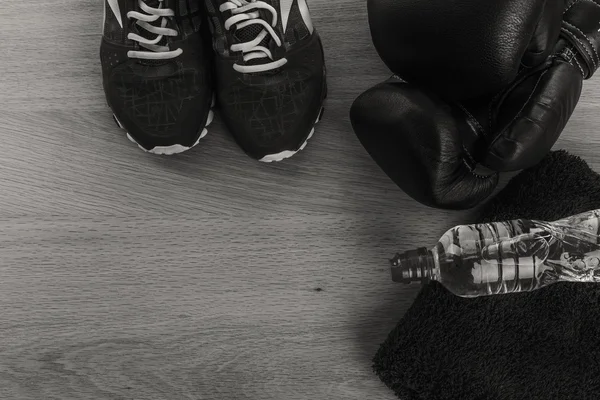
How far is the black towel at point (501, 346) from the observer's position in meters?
0.69

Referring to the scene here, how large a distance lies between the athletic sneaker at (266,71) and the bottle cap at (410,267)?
0.21 metres

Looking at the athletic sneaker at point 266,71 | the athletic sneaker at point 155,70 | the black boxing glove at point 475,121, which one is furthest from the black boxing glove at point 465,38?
the athletic sneaker at point 155,70

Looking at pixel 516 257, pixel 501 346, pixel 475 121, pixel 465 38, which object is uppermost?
pixel 465 38

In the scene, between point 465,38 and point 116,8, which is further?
point 116,8

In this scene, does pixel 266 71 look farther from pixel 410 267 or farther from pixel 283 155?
pixel 410 267

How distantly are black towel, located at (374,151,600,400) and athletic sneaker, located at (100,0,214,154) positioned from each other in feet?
1.23

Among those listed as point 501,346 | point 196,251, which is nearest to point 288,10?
point 196,251

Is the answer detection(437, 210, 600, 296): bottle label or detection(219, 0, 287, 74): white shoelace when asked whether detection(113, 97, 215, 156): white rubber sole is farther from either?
detection(437, 210, 600, 296): bottle label

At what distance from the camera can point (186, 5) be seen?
0.72 meters

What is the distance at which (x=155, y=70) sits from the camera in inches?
28.0

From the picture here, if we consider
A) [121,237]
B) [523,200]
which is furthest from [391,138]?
[121,237]

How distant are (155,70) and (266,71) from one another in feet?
0.45

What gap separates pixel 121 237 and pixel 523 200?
0.52 metres

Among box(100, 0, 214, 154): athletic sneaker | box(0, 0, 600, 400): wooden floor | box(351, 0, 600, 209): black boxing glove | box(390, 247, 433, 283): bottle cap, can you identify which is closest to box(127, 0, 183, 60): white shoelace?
box(100, 0, 214, 154): athletic sneaker
